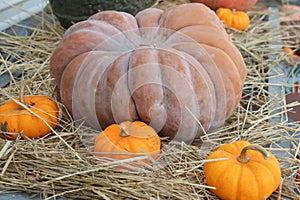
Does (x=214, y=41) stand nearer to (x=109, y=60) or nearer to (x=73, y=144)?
(x=109, y=60)

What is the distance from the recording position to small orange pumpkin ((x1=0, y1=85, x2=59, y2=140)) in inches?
73.2

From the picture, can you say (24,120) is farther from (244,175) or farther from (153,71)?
(244,175)

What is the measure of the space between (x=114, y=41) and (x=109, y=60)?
14 cm

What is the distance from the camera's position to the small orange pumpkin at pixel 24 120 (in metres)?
1.86

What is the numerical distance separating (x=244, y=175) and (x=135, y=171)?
1.31ft

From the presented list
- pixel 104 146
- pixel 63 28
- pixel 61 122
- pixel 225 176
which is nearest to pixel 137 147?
pixel 104 146

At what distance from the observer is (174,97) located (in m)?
1.81

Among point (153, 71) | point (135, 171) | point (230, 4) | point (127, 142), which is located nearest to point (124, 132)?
point (127, 142)

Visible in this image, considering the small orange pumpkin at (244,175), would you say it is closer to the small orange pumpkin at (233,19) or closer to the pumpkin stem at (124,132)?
the pumpkin stem at (124,132)

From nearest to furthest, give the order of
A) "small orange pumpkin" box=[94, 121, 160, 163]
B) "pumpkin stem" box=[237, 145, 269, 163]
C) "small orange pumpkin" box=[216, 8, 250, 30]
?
"pumpkin stem" box=[237, 145, 269, 163], "small orange pumpkin" box=[94, 121, 160, 163], "small orange pumpkin" box=[216, 8, 250, 30]

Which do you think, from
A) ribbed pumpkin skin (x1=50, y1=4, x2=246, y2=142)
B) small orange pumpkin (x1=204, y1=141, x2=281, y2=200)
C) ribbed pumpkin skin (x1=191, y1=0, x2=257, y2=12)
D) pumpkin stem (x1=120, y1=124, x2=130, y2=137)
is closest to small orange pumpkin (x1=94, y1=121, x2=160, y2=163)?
pumpkin stem (x1=120, y1=124, x2=130, y2=137)

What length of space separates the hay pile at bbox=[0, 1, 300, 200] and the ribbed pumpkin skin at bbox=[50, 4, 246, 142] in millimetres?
123

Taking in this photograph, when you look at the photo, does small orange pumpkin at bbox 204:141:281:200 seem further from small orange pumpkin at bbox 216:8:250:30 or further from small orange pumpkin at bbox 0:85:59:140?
small orange pumpkin at bbox 216:8:250:30

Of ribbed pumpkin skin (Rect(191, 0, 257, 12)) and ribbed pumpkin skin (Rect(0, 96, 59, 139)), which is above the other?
ribbed pumpkin skin (Rect(0, 96, 59, 139))
